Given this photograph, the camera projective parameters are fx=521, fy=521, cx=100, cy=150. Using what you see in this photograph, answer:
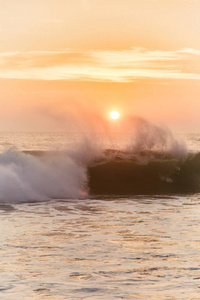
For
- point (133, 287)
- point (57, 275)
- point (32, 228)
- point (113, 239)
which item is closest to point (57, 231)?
point (32, 228)

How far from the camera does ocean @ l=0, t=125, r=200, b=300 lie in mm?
8352

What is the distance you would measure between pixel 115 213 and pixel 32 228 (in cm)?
350

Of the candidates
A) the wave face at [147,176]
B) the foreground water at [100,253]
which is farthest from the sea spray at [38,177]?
the foreground water at [100,253]

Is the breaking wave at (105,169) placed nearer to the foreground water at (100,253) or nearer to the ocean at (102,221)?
the ocean at (102,221)

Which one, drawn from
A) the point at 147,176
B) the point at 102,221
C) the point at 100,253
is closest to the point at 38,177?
the point at 147,176

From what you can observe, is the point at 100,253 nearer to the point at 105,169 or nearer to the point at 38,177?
the point at 38,177

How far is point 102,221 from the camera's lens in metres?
14.2

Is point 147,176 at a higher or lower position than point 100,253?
higher

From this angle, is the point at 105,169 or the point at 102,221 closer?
the point at 102,221

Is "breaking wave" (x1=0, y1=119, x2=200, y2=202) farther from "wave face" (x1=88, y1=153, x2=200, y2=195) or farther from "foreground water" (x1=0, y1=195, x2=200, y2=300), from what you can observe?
"foreground water" (x1=0, y1=195, x2=200, y2=300)

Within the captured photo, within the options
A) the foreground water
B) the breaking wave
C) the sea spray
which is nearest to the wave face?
the breaking wave

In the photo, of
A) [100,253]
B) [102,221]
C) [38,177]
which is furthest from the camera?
[38,177]

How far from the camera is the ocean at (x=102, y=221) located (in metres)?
8.35

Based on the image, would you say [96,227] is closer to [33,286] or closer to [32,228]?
[32,228]
